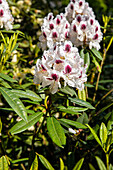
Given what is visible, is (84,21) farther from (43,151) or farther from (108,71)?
(108,71)

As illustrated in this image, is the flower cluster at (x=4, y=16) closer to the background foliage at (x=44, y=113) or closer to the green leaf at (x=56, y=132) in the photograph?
the background foliage at (x=44, y=113)

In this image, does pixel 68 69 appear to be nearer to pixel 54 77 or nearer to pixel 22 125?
pixel 54 77

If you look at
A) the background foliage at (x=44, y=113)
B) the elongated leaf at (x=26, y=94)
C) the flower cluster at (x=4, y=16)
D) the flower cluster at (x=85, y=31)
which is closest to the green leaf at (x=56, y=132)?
the background foliage at (x=44, y=113)

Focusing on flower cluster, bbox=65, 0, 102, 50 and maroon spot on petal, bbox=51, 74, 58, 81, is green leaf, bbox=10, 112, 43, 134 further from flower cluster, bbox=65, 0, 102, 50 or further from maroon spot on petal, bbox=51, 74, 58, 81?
flower cluster, bbox=65, 0, 102, 50

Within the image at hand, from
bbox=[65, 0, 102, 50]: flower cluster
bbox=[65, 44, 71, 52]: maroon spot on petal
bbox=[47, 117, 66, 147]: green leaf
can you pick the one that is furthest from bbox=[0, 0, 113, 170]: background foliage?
bbox=[65, 44, 71, 52]: maroon spot on petal

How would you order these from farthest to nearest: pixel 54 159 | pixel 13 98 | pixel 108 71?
pixel 108 71 < pixel 54 159 < pixel 13 98

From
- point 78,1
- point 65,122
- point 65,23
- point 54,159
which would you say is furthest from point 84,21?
point 54,159
